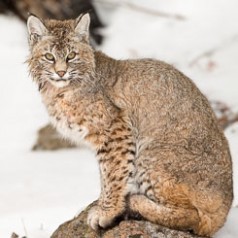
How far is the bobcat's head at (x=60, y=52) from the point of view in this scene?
782 centimetres

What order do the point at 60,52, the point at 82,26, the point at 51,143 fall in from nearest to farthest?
the point at 60,52, the point at 82,26, the point at 51,143

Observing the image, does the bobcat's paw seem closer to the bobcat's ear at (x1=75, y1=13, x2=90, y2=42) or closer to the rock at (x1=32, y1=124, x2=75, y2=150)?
the bobcat's ear at (x1=75, y1=13, x2=90, y2=42)

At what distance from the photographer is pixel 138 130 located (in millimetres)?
8008

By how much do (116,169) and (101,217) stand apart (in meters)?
0.47

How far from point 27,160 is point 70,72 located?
530 centimetres

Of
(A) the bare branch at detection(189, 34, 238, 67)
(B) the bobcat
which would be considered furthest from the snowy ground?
(B) the bobcat

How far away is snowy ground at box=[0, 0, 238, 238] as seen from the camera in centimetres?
1155

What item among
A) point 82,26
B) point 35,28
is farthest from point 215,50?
point 35,28

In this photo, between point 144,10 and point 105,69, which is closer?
point 105,69

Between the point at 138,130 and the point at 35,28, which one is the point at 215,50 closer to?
the point at 138,130

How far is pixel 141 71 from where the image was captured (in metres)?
8.26

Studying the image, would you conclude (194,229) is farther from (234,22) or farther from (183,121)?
(234,22)

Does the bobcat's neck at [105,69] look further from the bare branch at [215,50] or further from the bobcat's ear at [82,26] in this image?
the bare branch at [215,50]

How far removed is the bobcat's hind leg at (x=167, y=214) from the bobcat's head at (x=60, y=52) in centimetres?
118
